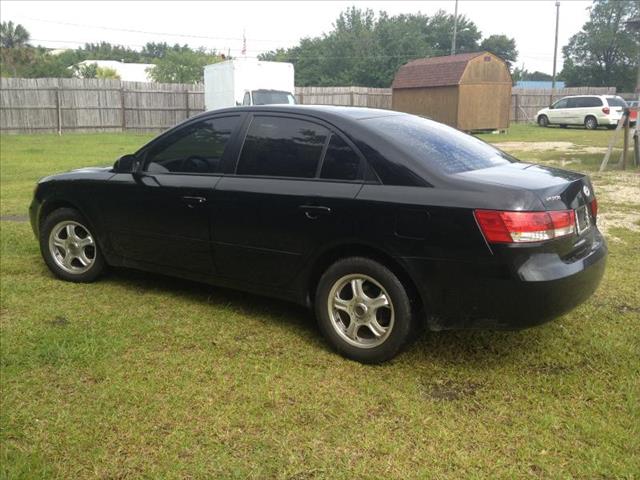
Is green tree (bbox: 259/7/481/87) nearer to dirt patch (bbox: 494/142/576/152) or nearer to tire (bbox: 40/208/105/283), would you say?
dirt patch (bbox: 494/142/576/152)

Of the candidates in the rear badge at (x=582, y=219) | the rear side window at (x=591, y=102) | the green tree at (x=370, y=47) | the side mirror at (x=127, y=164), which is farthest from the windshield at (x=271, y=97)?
the green tree at (x=370, y=47)

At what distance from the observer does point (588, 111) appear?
28062 mm

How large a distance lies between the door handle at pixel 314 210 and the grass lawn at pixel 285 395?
0.87 metres

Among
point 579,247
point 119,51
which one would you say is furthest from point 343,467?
point 119,51

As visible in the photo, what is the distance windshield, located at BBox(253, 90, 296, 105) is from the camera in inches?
766

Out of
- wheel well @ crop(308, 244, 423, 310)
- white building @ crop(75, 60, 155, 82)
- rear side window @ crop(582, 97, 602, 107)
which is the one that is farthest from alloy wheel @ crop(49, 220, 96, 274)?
Result: white building @ crop(75, 60, 155, 82)

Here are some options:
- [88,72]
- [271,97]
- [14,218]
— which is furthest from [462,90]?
[88,72]

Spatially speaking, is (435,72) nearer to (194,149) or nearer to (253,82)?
(253,82)

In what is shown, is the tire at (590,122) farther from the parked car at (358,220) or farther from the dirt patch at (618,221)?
the parked car at (358,220)

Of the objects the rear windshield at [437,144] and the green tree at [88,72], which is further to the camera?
the green tree at [88,72]

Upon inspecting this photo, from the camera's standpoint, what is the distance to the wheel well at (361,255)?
3.42 metres

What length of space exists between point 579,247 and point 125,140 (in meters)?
20.3

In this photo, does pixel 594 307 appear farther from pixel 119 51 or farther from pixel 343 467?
pixel 119 51

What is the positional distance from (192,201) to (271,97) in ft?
52.8
